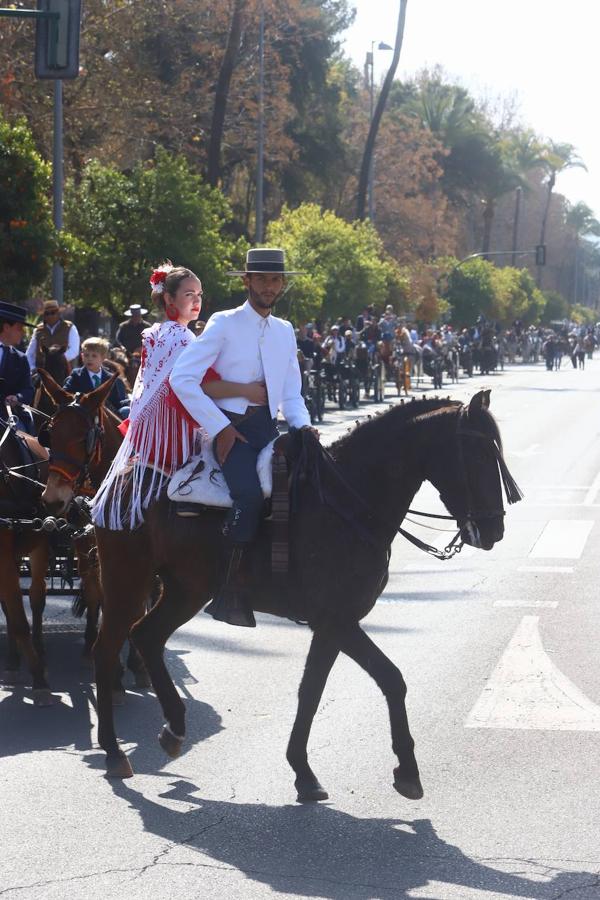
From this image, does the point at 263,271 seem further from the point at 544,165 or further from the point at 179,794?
the point at 544,165

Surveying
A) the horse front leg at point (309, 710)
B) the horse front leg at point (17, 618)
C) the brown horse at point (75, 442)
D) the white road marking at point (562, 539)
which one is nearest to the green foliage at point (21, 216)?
the white road marking at point (562, 539)

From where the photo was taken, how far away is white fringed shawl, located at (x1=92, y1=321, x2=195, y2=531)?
7.44 meters

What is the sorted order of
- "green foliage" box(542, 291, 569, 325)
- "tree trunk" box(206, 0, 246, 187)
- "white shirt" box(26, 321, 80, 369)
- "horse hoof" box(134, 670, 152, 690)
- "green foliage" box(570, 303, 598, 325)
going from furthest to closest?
"green foliage" box(570, 303, 598, 325) → "green foliage" box(542, 291, 569, 325) → "tree trunk" box(206, 0, 246, 187) → "white shirt" box(26, 321, 80, 369) → "horse hoof" box(134, 670, 152, 690)

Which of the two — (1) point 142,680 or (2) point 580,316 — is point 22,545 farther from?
(2) point 580,316

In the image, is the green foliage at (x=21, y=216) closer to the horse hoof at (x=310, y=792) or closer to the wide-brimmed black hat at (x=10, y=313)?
the wide-brimmed black hat at (x=10, y=313)

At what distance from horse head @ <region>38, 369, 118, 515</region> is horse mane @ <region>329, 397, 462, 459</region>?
1.41 metres

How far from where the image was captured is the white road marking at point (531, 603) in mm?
12039

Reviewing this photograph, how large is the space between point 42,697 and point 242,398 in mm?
2571

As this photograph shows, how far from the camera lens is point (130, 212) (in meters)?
31.5

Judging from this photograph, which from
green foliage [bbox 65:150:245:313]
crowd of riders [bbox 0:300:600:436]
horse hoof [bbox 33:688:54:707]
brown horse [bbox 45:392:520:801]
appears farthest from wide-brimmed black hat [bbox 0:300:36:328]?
green foliage [bbox 65:150:245:313]

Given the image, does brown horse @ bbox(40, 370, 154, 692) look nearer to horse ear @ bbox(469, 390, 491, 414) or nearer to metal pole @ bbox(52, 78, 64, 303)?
horse ear @ bbox(469, 390, 491, 414)

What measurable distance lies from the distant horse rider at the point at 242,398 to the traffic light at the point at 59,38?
863 cm

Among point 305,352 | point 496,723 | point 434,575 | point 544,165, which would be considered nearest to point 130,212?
point 305,352

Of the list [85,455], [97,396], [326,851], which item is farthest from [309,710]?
[97,396]
